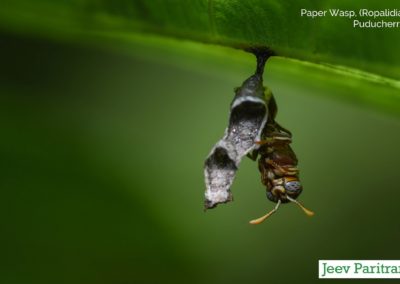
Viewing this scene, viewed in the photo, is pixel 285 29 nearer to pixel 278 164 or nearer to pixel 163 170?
pixel 278 164

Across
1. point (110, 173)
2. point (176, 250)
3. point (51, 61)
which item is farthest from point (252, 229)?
point (51, 61)

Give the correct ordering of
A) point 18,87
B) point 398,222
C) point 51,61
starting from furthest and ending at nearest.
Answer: point 398,222 → point 51,61 → point 18,87

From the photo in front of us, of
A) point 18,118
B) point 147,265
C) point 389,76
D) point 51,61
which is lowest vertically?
point 147,265

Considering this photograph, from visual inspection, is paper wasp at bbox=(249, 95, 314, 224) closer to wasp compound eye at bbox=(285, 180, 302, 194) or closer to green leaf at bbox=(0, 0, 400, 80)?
wasp compound eye at bbox=(285, 180, 302, 194)

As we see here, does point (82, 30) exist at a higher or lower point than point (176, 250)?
higher

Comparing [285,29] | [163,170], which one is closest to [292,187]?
[285,29]

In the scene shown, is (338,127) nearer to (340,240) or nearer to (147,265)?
(340,240)

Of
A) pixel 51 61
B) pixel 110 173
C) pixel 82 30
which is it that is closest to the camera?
pixel 82 30

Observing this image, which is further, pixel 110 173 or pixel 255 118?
pixel 110 173

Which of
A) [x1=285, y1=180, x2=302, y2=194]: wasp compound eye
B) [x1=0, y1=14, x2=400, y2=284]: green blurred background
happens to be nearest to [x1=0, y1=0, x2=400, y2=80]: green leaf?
[x1=0, y1=14, x2=400, y2=284]: green blurred background
